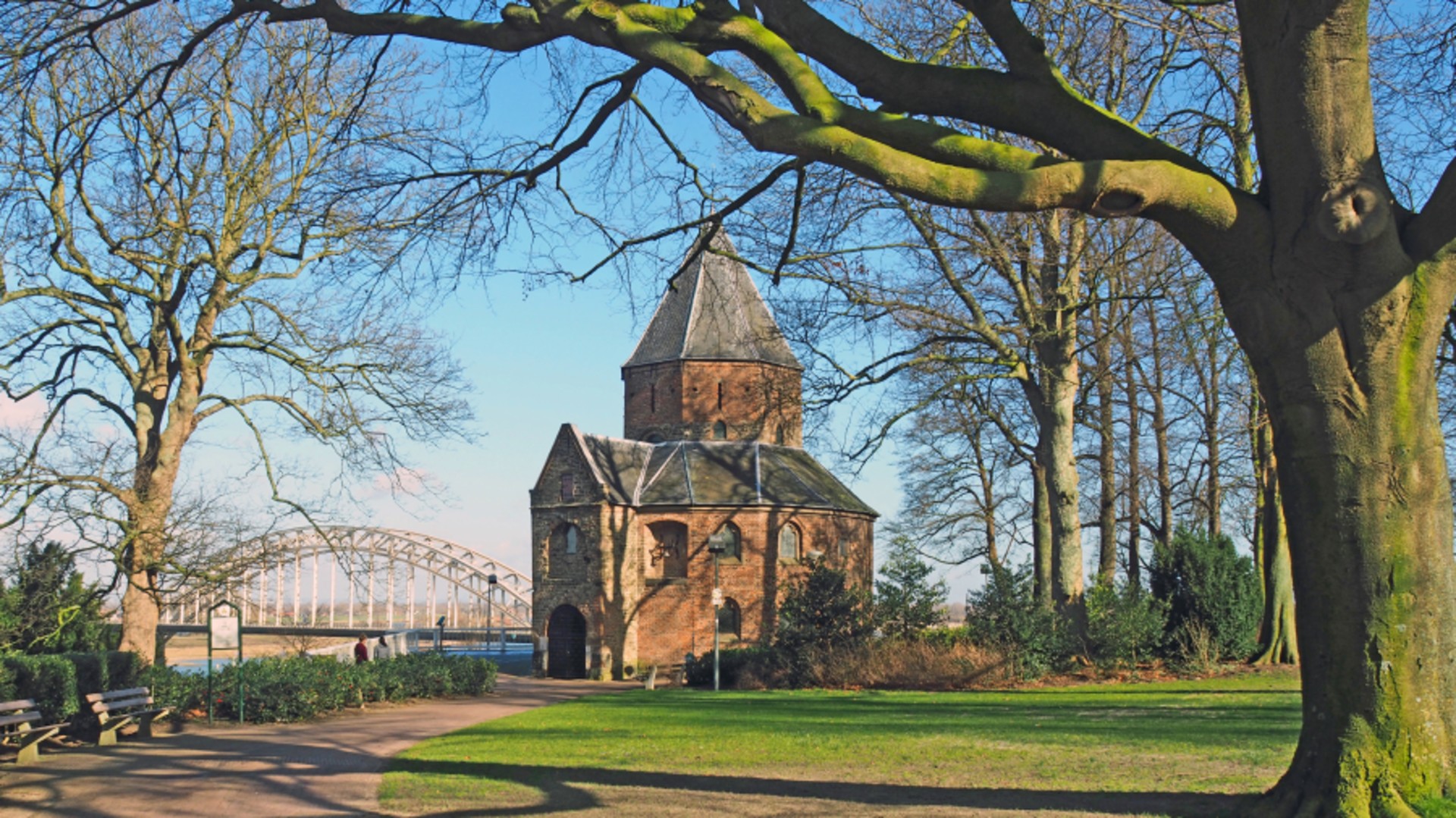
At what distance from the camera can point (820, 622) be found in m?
25.8

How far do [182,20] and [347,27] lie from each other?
945 cm

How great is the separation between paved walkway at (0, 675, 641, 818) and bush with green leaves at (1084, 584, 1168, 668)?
12080 mm

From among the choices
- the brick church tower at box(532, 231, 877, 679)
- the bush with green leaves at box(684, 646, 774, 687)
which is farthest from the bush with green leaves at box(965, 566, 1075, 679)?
the brick church tower at box(532, 231, 877, 679)

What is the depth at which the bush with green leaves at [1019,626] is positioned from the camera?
2245 centimetres

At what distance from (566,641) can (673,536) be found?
5.14 m

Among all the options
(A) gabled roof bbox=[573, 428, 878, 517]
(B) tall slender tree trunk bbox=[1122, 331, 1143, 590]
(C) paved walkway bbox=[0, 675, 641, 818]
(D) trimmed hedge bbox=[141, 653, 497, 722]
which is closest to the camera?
(C) paved walkway bbox=[0, 675, 641, 818]

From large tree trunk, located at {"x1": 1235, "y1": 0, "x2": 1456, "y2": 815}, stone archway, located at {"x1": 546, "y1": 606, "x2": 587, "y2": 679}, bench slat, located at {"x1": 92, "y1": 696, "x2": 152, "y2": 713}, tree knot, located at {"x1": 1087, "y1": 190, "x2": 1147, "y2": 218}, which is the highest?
tree knot, located at {"x1": 1087, "y1": 190, "x2": 1147, "y2": 218}

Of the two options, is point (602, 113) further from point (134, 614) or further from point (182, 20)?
point (134, 614)

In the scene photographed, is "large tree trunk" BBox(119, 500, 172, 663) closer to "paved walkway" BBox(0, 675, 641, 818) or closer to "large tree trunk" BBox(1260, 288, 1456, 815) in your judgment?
"paved walkway" BBox(0, 675, 641, 818)

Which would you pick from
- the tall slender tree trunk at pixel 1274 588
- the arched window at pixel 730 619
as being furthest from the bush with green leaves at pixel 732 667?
the tall slender tree trunk at pixel 1274 588

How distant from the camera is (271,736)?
17.0 m

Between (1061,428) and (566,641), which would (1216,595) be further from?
(566,641)

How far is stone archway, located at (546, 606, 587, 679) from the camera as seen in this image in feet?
132

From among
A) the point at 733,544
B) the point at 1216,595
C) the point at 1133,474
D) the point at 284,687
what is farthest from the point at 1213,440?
the point at 284,687
